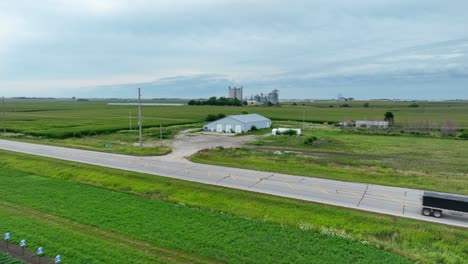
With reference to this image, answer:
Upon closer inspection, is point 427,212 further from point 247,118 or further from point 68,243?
point 247,118

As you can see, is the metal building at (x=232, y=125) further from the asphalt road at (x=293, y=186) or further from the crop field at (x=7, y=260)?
the crop field at (x=7, y=260)

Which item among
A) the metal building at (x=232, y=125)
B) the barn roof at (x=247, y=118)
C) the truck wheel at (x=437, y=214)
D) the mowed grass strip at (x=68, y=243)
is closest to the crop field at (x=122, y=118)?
the metal building at (x=232, y=125)

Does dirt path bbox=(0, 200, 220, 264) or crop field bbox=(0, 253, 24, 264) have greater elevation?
crop field bbox=(0, 253, 24, 264)

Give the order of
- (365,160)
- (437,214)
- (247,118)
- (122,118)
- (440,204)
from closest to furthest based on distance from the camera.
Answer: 1. (440,204)
2. (437,214)
3. (365,160)
4. (247,118)
5. (122,118)

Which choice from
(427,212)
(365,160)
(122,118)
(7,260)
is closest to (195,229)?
(7,260)

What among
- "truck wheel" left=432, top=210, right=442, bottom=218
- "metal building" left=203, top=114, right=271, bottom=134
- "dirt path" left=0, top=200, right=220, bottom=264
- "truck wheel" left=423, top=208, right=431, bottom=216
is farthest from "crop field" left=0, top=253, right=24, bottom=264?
"metal building" left=203, top=114, right=271, bottom=134

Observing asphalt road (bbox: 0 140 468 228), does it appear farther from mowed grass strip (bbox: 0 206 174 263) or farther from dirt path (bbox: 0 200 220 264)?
Answer: mowed grass strip (bbox: 0 206 174 263)

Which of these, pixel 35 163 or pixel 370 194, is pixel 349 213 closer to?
pixel 370 194
